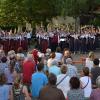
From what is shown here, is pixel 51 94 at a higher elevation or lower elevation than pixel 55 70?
higher

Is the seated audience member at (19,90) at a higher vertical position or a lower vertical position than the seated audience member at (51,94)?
lower

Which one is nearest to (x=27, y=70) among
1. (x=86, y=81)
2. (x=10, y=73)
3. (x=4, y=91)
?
(x=10, y=73)

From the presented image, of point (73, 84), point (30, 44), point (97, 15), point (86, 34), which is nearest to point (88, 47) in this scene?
point (86, 34)

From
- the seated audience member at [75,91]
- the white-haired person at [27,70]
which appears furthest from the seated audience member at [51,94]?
the white-haired person at [27,70]

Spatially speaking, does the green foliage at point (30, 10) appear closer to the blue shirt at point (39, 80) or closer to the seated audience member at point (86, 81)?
the blue shirt at point (39, 80)

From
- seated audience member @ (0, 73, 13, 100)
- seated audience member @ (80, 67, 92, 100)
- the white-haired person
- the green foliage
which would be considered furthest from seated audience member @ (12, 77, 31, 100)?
the green foliage

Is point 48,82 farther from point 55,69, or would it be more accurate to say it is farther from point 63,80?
point 55,69

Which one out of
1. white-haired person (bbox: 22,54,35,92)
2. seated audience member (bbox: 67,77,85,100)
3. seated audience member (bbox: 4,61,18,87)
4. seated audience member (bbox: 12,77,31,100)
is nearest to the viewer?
seated audience member (bbox: 67,77,85,100)

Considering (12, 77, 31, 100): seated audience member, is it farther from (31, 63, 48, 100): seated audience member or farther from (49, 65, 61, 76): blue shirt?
(49, 65, 61, 76): blue shirt

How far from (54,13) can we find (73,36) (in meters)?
12.9

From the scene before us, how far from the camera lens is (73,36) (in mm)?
33375

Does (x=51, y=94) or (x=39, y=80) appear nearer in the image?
(x=51, y=94)

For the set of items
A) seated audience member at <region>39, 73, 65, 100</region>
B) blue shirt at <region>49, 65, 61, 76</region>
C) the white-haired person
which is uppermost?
seated audience member at <region>39, 73, 65, 100</region>

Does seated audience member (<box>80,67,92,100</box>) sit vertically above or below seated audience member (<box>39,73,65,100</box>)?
below
